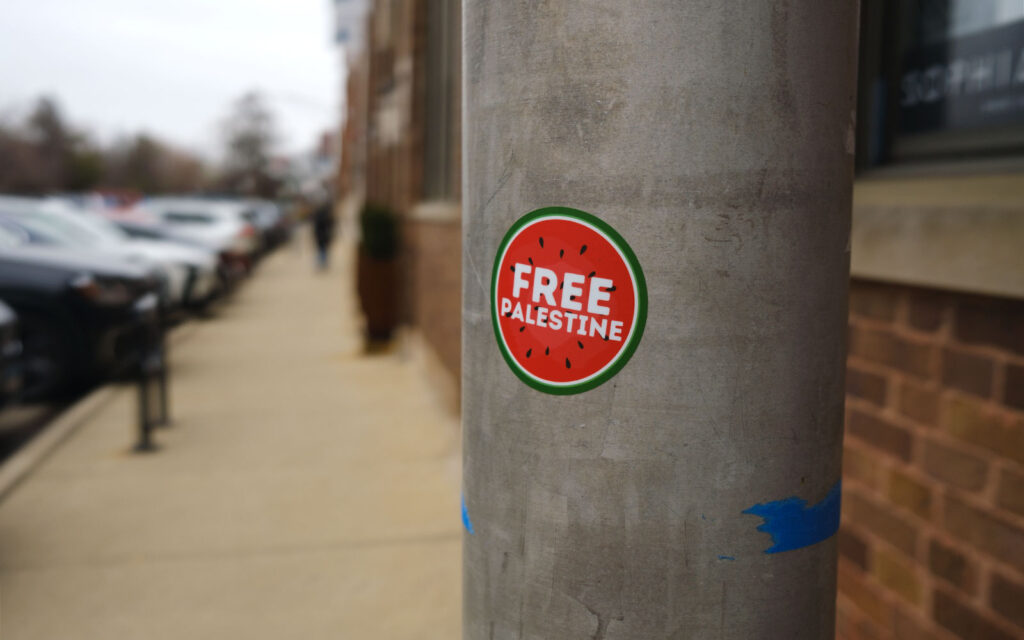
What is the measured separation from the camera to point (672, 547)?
4.48ft

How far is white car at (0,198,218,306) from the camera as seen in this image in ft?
34.2

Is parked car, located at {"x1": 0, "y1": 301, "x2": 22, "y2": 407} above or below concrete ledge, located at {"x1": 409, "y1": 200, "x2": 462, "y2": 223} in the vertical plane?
below

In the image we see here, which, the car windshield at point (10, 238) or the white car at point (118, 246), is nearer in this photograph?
the car windshield at point (10, 238)

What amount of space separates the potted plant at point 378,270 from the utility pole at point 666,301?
404 inches

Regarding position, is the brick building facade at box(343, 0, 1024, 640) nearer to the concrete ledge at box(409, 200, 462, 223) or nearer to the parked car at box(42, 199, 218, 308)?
the concrete ledge at box(409, 200, 462, 223)

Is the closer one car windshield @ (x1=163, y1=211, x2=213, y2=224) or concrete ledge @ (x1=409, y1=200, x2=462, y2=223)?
concrete ledge @ (x1=409, y1=200, x2=462, y2=223)

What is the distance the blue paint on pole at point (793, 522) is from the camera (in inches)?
55.0

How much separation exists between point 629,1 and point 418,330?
9.77m

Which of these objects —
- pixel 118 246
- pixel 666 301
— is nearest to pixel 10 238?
pixel 118 246

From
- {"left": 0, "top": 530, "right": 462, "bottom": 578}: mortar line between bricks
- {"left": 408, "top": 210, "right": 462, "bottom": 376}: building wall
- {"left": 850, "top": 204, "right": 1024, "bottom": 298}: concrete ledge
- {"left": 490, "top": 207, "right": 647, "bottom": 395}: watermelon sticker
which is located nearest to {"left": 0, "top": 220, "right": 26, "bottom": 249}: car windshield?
{"left": 408, "top": 210, "right": 462, "bottom": 376}: building wall

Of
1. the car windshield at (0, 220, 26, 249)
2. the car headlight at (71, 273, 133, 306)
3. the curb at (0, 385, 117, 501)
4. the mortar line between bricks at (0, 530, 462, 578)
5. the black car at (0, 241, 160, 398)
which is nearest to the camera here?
the mortar line between bricks at (0, 530, 462, 578)

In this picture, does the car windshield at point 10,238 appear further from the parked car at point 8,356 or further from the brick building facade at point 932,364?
the brick building facade at point 932,364

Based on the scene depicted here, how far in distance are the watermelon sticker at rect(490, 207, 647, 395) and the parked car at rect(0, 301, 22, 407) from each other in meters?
5.40

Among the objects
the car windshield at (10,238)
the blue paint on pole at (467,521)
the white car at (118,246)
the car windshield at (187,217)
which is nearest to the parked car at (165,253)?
the white car at (118,246)
